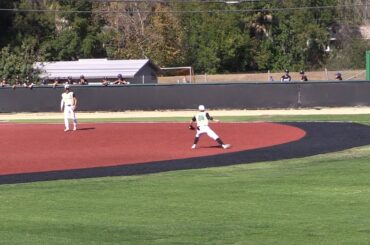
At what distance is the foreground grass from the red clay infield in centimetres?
422

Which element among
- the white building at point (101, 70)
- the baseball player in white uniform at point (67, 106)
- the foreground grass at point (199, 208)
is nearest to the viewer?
the foreground grass at point (199, 208)

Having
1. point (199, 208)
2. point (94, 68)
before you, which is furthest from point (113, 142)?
point (94, 68)

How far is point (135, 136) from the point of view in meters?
31.3

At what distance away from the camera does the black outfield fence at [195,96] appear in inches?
1736

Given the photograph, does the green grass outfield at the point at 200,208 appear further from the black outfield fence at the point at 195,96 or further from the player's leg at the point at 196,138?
the black outfield fence at the point at 195,96

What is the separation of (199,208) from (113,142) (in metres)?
16.2

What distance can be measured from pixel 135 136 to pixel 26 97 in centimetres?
1758

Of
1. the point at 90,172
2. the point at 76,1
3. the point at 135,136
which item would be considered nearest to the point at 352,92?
the point at 135,136

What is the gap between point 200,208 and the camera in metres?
13.1

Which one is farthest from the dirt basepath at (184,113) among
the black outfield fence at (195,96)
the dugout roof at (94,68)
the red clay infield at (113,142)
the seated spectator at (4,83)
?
the dugout roof at (94,68)

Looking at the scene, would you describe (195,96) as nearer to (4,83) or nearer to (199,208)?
(4,83)

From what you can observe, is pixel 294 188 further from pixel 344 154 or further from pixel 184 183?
pixel 344 154

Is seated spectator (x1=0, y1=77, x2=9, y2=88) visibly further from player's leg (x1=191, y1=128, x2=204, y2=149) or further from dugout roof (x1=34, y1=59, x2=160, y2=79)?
player's leg (x1=191, y1=128, x2=204, y2=149)

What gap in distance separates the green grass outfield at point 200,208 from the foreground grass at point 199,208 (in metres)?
0.01
